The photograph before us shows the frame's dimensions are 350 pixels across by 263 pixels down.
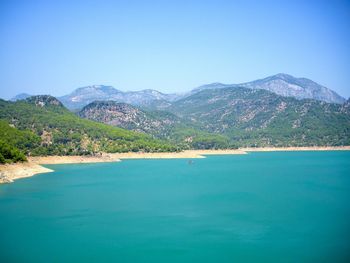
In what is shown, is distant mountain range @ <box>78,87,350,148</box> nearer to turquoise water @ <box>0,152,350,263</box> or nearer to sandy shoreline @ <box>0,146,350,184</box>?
sandy shoreline @ <box>0,146,350,184</box>

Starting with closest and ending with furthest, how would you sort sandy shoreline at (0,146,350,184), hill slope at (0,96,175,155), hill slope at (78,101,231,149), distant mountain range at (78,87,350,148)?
1. sandy shoreline at (0,146,350,184)
2. hill slope at (0,96,175,155)
3. distant mountain range at (78,87,350,148)
4. hill slope at (78,101,231,149)

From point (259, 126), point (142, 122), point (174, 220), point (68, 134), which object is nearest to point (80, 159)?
point (68, 134)

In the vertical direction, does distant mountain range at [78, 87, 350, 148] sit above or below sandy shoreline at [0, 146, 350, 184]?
above

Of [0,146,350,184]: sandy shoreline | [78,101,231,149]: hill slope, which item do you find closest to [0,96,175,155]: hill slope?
[0,146,350,184]: sandy shoreline

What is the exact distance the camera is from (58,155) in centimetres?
8238

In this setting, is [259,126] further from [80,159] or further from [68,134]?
[80,159]

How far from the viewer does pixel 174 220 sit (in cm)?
3391

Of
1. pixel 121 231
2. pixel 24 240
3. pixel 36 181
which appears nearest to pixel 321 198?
pixel 121 231

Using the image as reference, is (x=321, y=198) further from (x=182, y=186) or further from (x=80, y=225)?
(x=80, y=225)

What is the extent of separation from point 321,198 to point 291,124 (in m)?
140

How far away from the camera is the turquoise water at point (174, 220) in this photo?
83.0 feet

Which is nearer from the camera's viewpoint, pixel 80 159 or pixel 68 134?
pixel 80 159

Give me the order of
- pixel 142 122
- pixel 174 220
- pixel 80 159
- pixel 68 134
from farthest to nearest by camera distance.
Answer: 1. pixel 142 122
2. pixel 68 134
3. pixel 80 159
4. pixel 174 220

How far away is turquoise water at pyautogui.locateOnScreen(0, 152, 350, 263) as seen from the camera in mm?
25312
